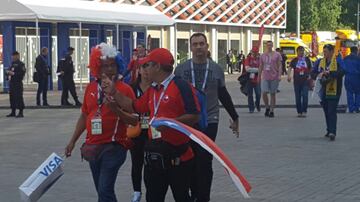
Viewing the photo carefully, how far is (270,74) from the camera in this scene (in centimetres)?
Answer: 1930

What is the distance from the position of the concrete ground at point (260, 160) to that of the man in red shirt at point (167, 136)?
256 centimetres

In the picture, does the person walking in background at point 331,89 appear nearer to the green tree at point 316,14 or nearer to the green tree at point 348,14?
the green tree at point 316,14

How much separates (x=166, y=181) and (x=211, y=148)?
0.55m

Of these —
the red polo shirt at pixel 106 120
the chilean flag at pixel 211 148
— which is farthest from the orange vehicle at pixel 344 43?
the chilean flag at pixel 211 148

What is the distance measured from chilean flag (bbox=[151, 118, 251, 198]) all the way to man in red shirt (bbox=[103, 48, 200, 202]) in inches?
3.4

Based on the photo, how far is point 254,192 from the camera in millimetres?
9297

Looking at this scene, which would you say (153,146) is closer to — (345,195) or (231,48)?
(345,195)

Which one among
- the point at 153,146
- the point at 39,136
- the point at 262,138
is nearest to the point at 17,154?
the point at 39,136

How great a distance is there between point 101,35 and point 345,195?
28999 mm

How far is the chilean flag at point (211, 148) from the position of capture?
5.98 meters

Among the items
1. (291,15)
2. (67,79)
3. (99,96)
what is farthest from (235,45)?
(99,96)

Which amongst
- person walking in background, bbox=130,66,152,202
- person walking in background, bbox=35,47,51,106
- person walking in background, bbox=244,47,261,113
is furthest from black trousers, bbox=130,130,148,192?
person walking in background, bbox=35,47,51,106

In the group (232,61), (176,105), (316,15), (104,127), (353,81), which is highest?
(316,15)

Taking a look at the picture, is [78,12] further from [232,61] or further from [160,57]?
[160,57]
